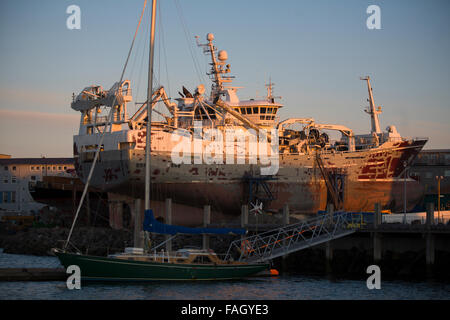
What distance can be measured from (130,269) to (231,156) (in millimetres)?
27055

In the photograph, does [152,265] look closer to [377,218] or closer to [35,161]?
[377,218]

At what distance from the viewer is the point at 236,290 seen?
32938 mm

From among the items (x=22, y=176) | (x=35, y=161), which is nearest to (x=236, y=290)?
(x=22, y=176)

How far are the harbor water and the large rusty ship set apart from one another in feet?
60.3

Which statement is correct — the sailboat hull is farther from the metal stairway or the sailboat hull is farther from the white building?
the white building

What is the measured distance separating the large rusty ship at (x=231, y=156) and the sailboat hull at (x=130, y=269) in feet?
58.2

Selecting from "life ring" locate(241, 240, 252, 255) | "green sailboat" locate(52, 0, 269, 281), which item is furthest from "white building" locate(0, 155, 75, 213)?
"green sailboat" locate(52, 0, 269, 281)

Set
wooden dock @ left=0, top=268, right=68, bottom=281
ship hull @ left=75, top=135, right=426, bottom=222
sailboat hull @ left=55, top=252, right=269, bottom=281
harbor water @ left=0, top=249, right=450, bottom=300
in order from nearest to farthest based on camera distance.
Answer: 1. harbor water @ left=0, top=249, right=450, bottom=300
2. sailboat hull @ left=55, top=252, right=269, bottom=281
3. wooden dock @ left=0, top=268, right=68, bottom=281
4. ship hull @ left=75, top=135, right=426, bottom=222

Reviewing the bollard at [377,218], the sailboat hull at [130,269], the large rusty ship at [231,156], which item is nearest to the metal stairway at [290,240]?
the bollard at [377,218]

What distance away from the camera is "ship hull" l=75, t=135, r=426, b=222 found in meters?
56.0

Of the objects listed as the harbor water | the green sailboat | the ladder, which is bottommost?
the harbor water

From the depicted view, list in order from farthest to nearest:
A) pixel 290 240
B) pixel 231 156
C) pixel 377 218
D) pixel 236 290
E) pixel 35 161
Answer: pixel 35 161
pixel 231 156
pixel 290 240
pixel 377 218
pixel 236 290

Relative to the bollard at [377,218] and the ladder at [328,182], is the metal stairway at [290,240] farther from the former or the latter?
the ladder at [328,182]
